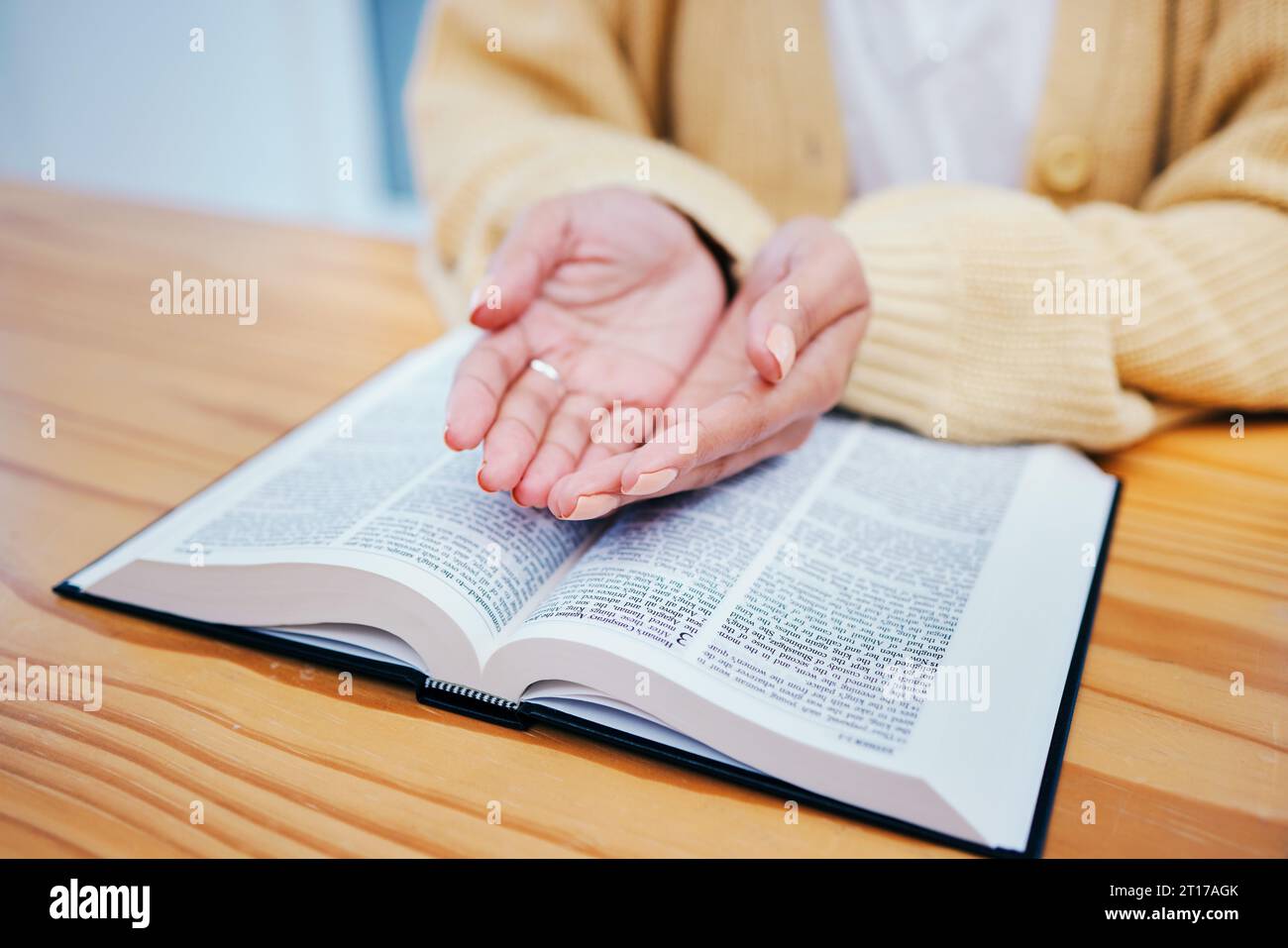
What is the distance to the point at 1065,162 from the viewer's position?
81 centimetres

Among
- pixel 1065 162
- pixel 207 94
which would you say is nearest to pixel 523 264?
pixel 1065 162

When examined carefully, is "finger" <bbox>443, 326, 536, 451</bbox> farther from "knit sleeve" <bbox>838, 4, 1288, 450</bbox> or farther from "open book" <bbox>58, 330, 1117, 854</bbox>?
"knit sleeve" <bbox>838, 4, 1288, 450</bbox>

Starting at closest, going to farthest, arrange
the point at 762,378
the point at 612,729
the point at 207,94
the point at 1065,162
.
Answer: the point at 612,729 < the point at 762,378 < the point at 1065,162 < the point at 207,94

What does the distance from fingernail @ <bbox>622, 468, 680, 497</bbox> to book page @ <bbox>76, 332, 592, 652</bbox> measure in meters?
0.07

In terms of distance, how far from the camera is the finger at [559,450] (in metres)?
0.50

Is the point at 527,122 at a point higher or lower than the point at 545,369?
higher

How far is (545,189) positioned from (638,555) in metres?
0.39

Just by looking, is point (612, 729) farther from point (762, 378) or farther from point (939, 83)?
point (939, 83)

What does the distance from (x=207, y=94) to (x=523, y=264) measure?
2.28 m

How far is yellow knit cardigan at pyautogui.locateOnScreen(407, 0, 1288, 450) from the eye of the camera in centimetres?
64

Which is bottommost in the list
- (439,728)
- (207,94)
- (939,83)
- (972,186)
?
(439,728)
